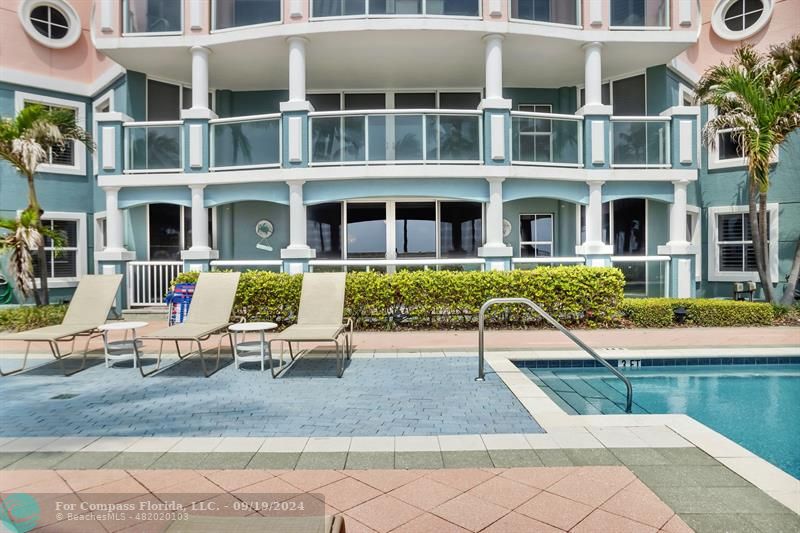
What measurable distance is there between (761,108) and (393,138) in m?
7.70

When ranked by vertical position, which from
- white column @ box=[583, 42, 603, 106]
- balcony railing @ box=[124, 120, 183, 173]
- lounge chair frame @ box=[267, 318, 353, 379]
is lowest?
lounge chair frame @ box=[267, 318, 353, 379]

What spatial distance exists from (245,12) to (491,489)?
39.6 ft

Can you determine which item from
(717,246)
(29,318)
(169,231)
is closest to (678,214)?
(717,246)

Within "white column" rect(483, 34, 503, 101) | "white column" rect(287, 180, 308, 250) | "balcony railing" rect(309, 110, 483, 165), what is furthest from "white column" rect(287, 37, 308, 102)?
"white column" rect(483, 34, 503, 101)

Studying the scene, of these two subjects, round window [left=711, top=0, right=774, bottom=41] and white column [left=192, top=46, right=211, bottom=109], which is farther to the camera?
round window [left=711, top=0, right=774, bottom=41]

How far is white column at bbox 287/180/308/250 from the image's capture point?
36.4 feet

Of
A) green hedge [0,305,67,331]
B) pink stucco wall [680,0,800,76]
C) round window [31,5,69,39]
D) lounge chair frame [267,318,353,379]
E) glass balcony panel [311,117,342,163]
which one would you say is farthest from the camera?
Answer: round window [31,5,69,39]

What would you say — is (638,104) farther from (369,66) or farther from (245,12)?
(245,12)

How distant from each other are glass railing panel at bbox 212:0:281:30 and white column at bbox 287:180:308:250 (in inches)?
157

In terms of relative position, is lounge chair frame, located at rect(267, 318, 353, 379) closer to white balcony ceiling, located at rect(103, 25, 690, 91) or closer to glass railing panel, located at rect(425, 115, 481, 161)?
glass railing panel, located at rect(425, 115, 481, 161)

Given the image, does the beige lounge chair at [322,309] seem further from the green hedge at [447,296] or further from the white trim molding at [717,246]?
the white trim molding at [717,246]

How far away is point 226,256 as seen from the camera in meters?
13.7

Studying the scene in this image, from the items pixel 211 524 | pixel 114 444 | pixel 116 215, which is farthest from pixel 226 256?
pixel 211 524

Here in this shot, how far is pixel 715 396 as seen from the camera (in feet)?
20.4
